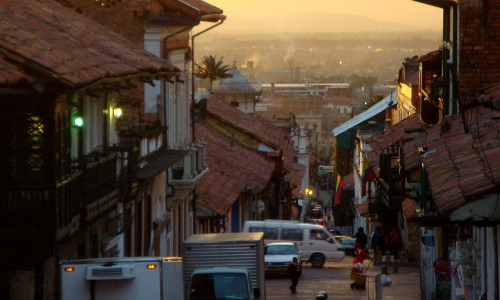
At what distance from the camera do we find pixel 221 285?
73.9 feet

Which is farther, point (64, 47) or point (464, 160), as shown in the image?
point (64, 47)

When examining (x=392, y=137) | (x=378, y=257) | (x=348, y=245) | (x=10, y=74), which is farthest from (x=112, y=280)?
(x=348, y=245)

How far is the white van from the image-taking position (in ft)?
138

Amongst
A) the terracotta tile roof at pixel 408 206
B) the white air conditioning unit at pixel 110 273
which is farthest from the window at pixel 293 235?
the white air conditioning unit at pixel 110 273

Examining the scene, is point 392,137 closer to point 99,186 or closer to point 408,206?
A: point 408,206

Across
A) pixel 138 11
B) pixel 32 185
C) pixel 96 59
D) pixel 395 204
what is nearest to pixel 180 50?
pixel 138 11

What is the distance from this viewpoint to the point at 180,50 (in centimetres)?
3231

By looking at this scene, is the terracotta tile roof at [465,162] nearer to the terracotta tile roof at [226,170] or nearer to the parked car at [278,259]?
the parked car at [278,259]

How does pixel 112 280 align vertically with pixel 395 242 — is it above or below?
above

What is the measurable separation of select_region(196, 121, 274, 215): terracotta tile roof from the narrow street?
348 centimetres

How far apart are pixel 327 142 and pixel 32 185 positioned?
173034 millimetres

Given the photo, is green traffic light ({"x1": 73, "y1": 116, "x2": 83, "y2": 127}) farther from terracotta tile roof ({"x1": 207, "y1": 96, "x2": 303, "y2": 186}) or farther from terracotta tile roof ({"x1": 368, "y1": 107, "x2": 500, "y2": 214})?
terracotta tile roof ({"x1": 207, "y1": 96, "x2": 303, "y2": 186})

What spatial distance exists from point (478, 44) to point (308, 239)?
21594mm

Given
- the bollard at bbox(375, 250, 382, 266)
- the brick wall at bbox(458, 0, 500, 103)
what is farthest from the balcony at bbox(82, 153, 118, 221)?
the bollard at bbox(375, 250, 382, 266)
